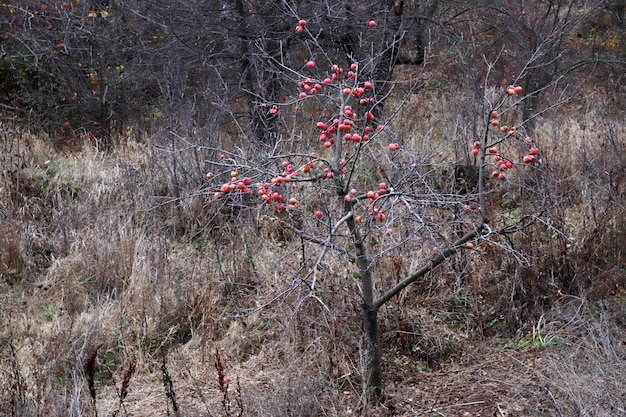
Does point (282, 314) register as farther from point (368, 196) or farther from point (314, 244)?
point (368, 196)

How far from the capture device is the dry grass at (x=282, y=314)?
4250 millimetres

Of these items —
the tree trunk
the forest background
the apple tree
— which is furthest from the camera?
the tree trunk

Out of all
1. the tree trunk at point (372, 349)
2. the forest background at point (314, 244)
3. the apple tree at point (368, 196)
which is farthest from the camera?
the tree trunk at point (372, 349)

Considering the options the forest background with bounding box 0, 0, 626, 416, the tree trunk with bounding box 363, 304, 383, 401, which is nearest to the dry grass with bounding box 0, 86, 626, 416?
the forest background with bounding box 0, 0, 626, 416

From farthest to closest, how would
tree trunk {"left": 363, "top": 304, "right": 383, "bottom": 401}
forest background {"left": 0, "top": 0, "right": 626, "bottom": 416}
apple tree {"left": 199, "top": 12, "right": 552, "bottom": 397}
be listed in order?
1. tree trunk {"left": 363, "top": 304, "right": 383, "bottom": 401}
2. forest background {"left": 0, "top": 0, "right": 626, "bottom": 416}
3. apple tree {"left": 199, "top": 12, "right": 552, "bottom": 397}

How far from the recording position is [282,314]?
499 centimetres

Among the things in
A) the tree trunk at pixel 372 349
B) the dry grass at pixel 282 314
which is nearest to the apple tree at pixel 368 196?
the tree trunk at pixel 372 349

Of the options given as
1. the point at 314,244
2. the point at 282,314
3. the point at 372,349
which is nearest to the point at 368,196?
the point at 372,349

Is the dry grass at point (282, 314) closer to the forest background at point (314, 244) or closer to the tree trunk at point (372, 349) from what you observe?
the forest background at point (314, 244)

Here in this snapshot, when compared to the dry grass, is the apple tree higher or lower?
higher

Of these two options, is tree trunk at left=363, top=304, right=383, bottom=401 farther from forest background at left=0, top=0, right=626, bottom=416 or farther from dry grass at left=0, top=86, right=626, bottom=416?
dry grass at left=0, top=86, right=626, bottom=416

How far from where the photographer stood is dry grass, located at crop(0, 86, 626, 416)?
4250 millimetres

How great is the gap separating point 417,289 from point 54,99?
6660mm

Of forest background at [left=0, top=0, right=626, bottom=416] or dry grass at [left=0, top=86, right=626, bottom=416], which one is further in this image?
dry grass at [left=0, top=86, right=626, bottom=416]
